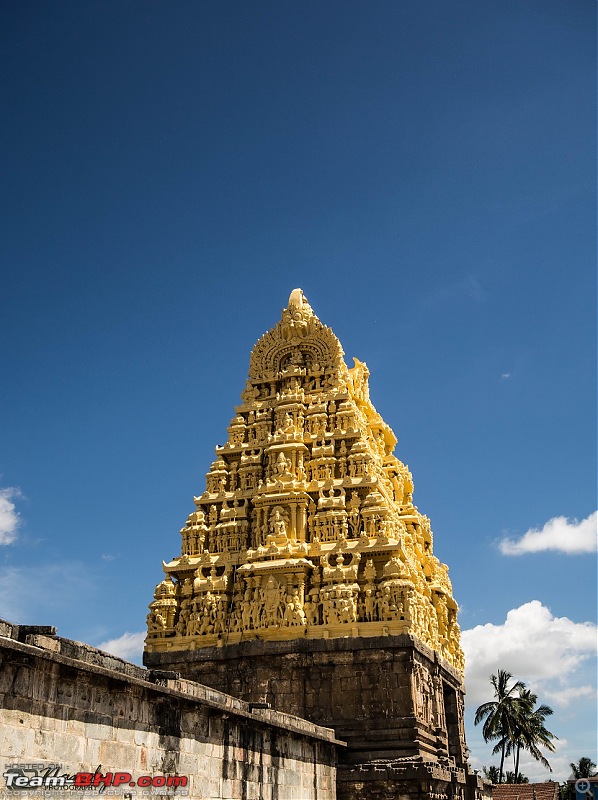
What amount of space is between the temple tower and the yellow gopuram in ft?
0.16

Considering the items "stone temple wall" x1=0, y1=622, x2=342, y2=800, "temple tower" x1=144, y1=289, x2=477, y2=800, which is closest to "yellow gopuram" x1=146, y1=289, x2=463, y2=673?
"temple tower" x1=144, y1=289, x2=477, y2=800

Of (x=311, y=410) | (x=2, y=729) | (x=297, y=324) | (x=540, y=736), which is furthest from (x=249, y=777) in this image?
(x=540, y=736)

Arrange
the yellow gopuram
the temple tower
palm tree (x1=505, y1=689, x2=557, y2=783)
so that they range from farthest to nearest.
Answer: palm tree (x1=505, y1=689, x2=557, y2=783), the yellow gopuram, the temple tower

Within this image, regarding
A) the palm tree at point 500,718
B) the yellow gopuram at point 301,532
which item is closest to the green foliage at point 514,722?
the palm tree at point 500,718

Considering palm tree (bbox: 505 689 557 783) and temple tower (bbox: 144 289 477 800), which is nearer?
temple tower (bbox: 144 289 477 800)

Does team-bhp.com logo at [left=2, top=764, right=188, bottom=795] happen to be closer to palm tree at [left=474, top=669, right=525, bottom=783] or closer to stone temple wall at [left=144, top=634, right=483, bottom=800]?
stone temple wall at [left=144, top=634, right=483, bottom=800]

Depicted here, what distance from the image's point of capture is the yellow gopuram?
23359 millimetres

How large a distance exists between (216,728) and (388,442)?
19170mm

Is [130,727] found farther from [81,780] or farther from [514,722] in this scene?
[514,722]

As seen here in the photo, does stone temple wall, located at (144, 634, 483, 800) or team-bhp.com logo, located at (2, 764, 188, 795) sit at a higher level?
stone temple wall, located at (144, 634, 483, 800)

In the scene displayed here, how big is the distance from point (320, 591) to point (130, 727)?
37.1ft

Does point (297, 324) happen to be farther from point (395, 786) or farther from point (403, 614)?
point (395, 786)

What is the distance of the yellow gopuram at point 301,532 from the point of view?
920 inches

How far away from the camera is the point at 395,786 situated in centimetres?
2002
